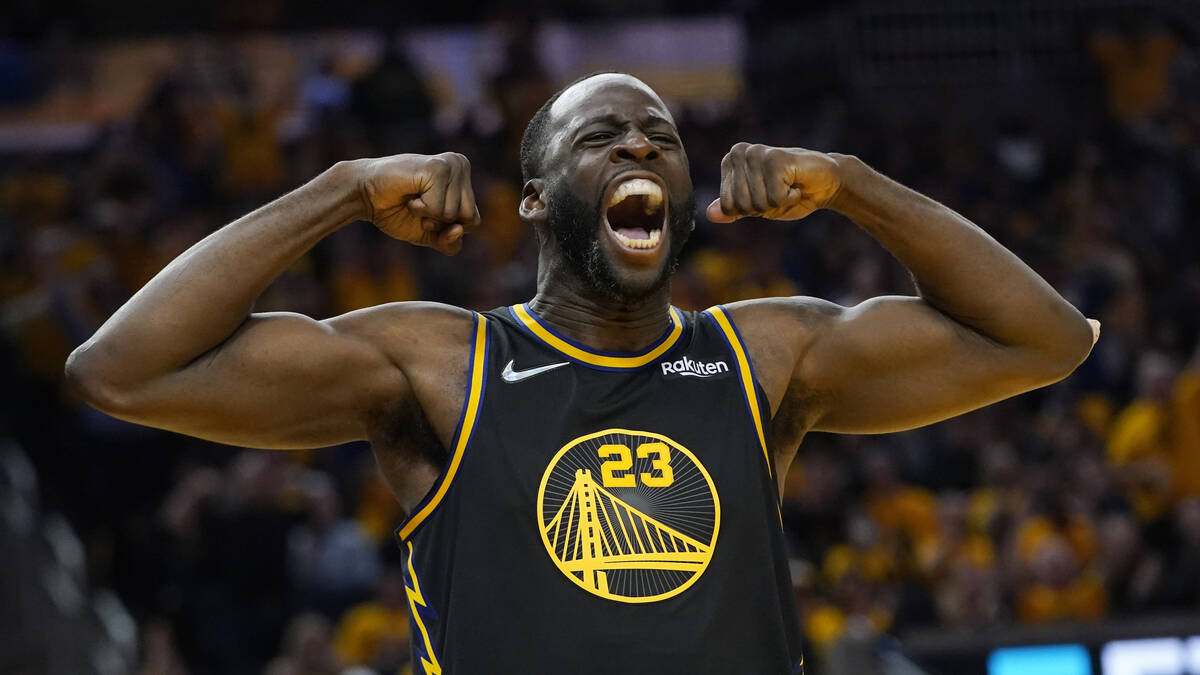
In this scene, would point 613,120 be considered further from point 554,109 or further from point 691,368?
point 691,368

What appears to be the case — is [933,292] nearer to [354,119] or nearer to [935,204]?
[935,204]

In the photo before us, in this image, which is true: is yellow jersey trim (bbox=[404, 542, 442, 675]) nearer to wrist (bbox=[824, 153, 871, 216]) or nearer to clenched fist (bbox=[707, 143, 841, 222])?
clenched fist (bbox=[707, 143, 841, 222])

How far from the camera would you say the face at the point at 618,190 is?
3119 mm

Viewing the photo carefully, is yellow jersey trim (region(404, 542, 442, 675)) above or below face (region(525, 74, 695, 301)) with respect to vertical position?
below

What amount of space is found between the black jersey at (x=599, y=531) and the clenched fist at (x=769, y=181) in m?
0.34

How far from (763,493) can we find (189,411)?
108cm

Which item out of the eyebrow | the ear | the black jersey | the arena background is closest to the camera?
the black jersey

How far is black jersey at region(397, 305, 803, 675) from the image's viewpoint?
285cm

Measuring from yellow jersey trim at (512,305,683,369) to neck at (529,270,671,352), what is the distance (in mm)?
26

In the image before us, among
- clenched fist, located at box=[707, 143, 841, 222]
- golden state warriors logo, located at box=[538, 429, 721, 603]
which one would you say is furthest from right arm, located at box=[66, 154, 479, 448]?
clenched fist, located at box=[707, 143, 841, 222]

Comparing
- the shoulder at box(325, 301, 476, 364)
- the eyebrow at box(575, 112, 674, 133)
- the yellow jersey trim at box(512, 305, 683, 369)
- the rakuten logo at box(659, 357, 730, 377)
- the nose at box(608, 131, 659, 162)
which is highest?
the eyebrow at box(575, 112, 674, 133)

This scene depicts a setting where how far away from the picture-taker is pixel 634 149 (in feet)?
10.2

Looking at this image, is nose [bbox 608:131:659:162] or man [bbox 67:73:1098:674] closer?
man [bbox 67:73:1098:674]

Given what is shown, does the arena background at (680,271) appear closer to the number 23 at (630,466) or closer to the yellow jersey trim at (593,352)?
the yellow jersey trim at (593,352)
